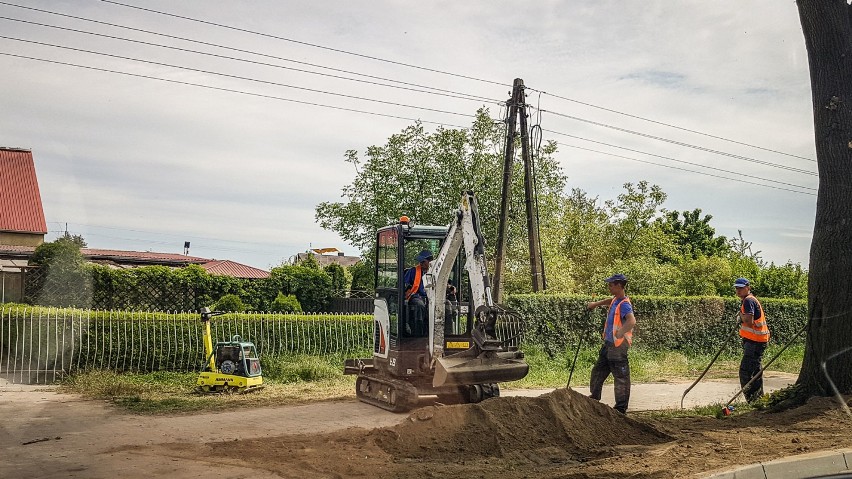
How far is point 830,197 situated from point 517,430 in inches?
249

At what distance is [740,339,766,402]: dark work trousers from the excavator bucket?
411 centimetres

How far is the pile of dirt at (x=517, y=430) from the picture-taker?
8594mm

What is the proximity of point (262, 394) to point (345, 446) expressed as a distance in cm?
530

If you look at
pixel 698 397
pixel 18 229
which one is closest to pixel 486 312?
pixel 698 397

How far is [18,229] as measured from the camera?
29125 millimetres

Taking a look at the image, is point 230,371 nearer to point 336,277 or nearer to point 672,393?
point 672,393

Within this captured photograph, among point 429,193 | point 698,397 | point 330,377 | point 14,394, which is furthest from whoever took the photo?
point 429,193

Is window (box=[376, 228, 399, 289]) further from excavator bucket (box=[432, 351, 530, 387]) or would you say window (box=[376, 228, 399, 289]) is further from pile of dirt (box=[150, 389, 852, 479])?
pile of dirt (box=[150, 389, 852, 479])

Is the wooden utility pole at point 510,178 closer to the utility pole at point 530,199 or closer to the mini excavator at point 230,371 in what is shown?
the utility pole at point 530,199

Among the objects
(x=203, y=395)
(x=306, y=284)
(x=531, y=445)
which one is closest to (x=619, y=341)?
(x=531, y=445)

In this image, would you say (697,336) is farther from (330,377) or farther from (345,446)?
(345,446)

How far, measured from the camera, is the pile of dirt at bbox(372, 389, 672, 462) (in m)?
8.59

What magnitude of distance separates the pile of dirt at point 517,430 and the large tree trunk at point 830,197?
3725 millimetres

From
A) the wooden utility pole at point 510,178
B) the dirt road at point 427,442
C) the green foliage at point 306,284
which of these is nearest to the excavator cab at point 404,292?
the dirt road at point 427,442
